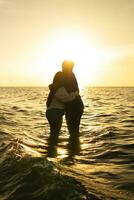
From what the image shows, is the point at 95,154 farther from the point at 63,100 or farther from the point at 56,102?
the point at 56,102

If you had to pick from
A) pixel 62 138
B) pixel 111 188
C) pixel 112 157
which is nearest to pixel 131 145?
pixel 112 157

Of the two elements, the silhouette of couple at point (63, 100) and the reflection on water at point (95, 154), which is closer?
the reflection on water at point (95, 154)

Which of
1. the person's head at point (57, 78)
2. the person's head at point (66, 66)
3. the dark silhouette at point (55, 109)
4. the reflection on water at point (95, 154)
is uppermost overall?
the person's head at point (66, 66)

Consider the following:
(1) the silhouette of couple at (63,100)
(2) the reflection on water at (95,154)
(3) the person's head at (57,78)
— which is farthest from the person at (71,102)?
(2) the reflection on water at (95,154)

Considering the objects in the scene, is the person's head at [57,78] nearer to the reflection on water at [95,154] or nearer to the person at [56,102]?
the person at [56,102]

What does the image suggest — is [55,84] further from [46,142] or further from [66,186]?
[66,186]

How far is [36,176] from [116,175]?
170cm

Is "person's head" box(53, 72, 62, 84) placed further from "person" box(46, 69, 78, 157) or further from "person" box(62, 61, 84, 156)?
"person" box(62, 61, 84, 156)

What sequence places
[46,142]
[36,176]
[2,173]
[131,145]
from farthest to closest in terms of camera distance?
[46,142] → [131,145] → [2,173] → [36,176]

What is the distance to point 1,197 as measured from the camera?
4621 millimetres

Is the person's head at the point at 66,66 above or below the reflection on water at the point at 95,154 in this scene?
above

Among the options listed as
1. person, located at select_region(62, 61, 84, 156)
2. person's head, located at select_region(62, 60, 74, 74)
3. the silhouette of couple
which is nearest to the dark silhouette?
the silhouette of couple

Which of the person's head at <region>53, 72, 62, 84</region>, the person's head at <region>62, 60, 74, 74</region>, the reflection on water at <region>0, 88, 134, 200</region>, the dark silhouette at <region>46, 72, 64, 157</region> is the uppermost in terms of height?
the person's head at <region>62, 60, 74, 74</region>

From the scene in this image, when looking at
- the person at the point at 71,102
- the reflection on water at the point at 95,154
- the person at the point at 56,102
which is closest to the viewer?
the reflection on water at the point at 95,154
